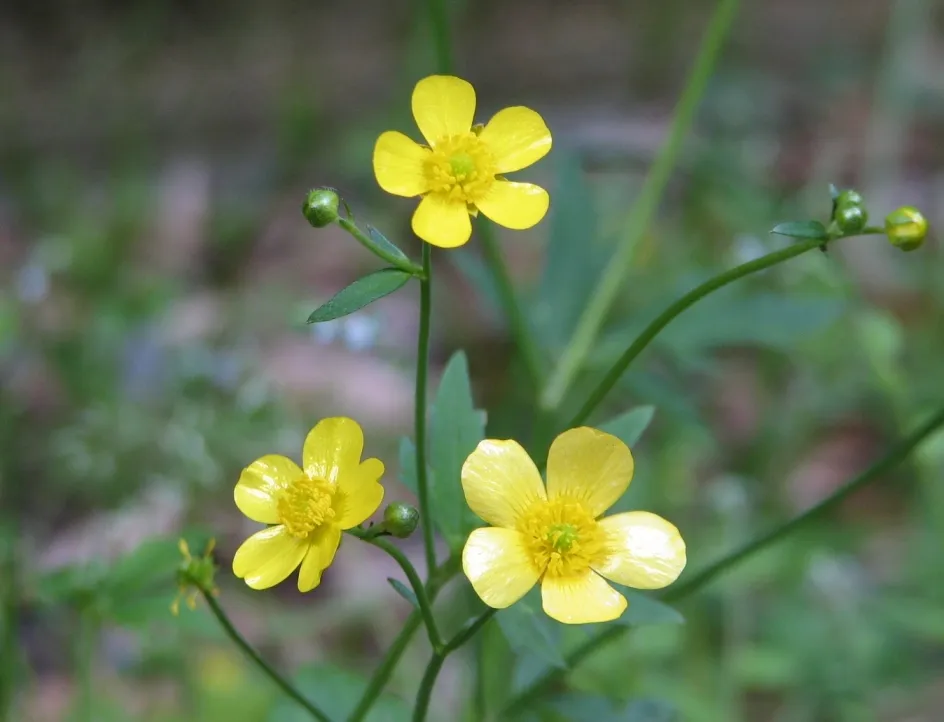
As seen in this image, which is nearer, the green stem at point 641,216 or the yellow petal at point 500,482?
the yellow petal at point 500,482

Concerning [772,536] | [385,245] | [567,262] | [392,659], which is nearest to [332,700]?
[392,659]

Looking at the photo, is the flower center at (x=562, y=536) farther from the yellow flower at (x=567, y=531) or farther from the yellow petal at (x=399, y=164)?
the yellow petal at (x=399, y=164)

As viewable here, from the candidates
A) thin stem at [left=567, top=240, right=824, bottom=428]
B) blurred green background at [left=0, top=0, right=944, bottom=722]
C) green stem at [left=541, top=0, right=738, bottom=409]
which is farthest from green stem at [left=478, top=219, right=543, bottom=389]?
thin stem at [left=567, top=240, right=824, bottom=428]

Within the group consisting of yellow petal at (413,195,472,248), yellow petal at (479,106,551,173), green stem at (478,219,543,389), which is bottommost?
yellow petal at (413,195,472,248)

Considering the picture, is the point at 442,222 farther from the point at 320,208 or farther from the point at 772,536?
the point at 772,536

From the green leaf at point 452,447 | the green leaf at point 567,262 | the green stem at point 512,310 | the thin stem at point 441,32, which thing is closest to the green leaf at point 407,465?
the green leaf at point 452,447

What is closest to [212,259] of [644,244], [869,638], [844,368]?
[644,244]

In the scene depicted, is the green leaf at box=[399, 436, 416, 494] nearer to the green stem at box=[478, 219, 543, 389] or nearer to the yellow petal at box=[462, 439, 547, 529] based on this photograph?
the yellow petal at box=[462, 439, 547, 529]

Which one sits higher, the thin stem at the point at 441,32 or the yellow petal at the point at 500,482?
the thin stem at the point at 441,32
